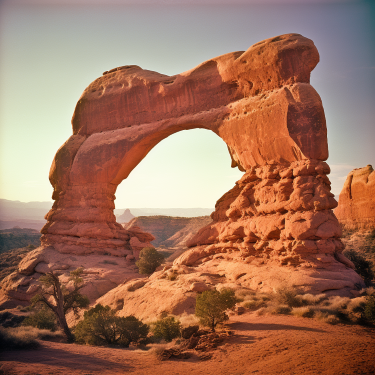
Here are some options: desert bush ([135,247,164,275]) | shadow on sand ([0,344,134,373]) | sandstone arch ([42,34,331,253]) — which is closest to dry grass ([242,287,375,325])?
shadow on sand ([0,344,134,373])

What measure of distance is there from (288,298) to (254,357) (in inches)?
126

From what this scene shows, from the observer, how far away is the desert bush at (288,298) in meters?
9.12

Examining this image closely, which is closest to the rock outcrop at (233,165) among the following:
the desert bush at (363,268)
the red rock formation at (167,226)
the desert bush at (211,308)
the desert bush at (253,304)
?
the desert bush at (253,304)

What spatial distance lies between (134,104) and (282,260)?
12.5 metres

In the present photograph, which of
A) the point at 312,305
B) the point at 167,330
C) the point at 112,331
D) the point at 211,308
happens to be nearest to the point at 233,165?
the point at 312,305

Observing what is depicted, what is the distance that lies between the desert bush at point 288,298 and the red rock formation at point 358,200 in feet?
62.6

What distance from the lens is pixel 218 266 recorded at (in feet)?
45.1

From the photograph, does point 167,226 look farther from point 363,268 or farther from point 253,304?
point 253,304

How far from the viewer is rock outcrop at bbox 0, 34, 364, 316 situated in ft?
38.3

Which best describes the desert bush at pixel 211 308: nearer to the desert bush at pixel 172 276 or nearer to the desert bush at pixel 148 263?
the desert bush at pixel 172 276

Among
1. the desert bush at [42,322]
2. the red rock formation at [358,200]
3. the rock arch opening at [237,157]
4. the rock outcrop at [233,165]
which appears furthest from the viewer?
the red rock formation at [358,200]

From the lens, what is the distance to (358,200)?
2670 centimetres

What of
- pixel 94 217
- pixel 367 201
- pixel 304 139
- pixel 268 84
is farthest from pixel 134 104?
pixel 367 201

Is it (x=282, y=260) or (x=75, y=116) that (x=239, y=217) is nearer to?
(x=282, y=260)
